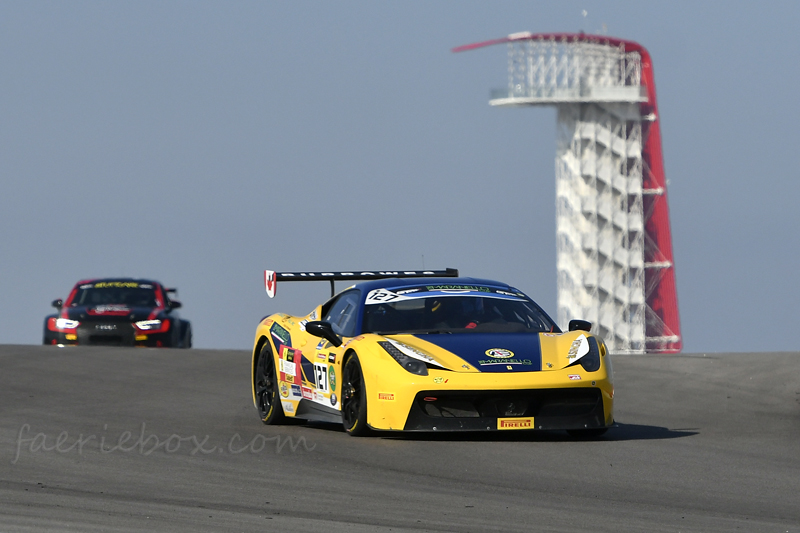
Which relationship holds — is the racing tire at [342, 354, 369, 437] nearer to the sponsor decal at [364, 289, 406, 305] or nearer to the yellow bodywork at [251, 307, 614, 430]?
the yellow bodywork at [251, 307, 614, 430]

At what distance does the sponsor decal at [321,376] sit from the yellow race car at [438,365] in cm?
1

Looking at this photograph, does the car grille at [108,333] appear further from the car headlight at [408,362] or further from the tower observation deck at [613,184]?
the tower observation deck at [613,184]

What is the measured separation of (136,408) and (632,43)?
66682 millimetres

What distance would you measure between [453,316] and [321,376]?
110cm

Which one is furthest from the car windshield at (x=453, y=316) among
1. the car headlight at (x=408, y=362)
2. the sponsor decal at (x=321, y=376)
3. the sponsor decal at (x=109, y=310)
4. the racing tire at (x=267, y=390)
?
the sponsor decal at (x=109, y=310)

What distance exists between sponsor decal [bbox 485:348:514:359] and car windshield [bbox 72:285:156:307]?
46.7 ft

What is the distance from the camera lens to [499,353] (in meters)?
9.68

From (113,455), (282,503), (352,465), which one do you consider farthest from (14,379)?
(282,503)

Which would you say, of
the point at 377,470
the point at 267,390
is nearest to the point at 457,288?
the point at 267,390

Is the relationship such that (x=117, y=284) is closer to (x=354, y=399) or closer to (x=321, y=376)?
(x=321, y=376)

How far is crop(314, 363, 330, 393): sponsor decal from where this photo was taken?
1052 cm

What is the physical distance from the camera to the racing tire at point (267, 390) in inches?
446

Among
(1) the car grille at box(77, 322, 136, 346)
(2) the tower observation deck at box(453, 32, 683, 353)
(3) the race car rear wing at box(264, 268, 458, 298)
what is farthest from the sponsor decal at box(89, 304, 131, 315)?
(2) the tower observation deck at box(453, 32, 683, 353)

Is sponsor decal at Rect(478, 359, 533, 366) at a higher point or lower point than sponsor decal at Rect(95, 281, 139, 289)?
higher
